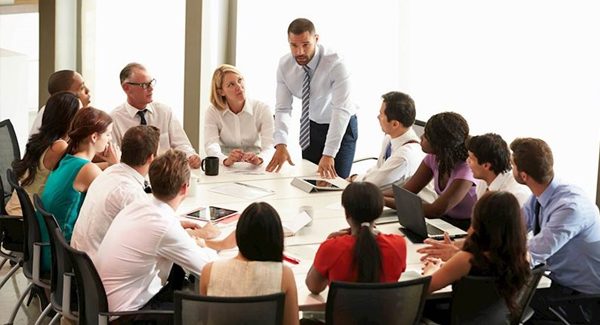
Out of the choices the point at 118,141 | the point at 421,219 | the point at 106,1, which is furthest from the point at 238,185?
the point at 106,1

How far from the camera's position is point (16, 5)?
9797 mm

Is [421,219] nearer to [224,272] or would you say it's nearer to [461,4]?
[224,272]

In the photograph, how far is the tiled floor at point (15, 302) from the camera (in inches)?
213

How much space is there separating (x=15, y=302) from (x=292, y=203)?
1845mm

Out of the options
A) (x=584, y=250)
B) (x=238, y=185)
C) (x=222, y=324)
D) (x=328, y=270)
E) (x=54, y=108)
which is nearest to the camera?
(x=222, y=324)

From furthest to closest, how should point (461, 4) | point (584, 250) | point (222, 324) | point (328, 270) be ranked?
point (461, 4) < point (584, 250) < point (328, 270) < point (222, 324)

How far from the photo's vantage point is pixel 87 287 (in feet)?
12.8

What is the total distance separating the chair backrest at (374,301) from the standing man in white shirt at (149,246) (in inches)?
26.1

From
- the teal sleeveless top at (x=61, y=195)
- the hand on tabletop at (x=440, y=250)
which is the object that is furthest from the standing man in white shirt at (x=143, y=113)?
the hand on tabletop at (x=440, y=250)

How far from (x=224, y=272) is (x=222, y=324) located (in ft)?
0.77


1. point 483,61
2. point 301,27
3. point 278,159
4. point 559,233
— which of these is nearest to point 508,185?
point 559,233

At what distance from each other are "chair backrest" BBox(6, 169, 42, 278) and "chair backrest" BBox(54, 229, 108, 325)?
2.00ft

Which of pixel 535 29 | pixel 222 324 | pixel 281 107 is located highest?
pixel 535 29

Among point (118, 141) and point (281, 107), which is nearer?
point (118, 141)
